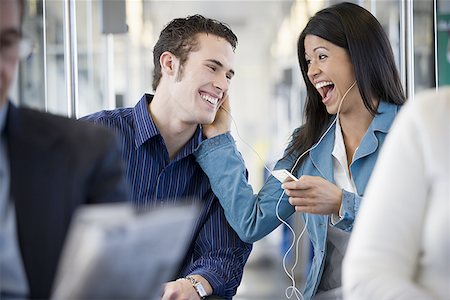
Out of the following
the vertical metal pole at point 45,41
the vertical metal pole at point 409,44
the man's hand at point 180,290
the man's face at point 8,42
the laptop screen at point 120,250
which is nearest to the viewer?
the laptop screen at point 120,250

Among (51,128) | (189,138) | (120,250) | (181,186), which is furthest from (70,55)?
(120,250)

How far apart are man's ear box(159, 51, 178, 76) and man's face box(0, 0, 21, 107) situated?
1.66 m

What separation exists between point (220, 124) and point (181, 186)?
0.29m

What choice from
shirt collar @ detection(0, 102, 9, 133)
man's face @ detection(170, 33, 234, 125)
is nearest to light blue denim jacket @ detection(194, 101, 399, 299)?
man's face @ detection(170, 33, 234, 125)

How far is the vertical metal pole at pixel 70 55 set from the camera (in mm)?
3938

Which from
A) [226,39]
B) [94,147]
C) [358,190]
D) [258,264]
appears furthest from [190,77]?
[258,264]

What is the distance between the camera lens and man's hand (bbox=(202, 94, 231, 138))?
3.40m

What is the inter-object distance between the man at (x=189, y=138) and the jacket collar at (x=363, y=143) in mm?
395

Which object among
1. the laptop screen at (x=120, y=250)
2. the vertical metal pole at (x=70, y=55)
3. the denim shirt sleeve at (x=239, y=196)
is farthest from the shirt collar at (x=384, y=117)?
the laptop screen at (x=120, y=250)

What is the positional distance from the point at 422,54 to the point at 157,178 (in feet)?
16.0

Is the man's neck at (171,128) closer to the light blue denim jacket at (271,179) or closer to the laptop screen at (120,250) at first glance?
the light blue denim jacket at (271,179)

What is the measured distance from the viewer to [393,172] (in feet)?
6.39

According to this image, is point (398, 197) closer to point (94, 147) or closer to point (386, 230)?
point (386, 230)

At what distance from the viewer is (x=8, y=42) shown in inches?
70.7
